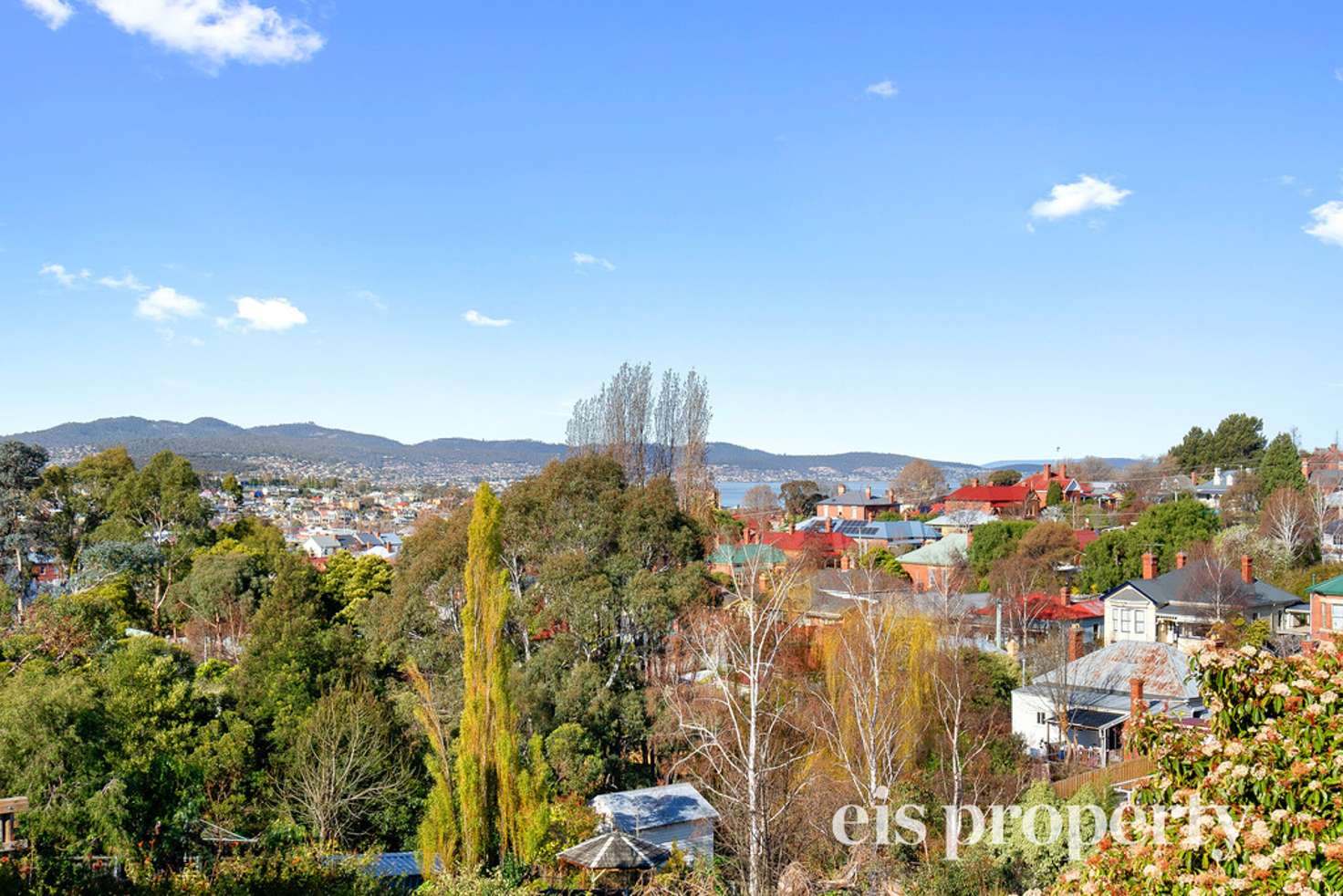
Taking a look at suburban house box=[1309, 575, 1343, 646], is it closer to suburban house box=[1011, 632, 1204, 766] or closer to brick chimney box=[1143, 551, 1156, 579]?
brick chimney box=[1143, 551, 1156, 579]

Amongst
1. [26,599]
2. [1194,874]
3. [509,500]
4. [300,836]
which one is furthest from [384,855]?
[26,599]

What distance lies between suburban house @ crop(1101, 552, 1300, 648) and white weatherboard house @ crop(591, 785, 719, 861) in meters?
16.6

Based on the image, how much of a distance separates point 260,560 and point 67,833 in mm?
14706

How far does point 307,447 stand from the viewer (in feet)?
434

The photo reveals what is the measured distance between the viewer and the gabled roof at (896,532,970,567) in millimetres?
37156

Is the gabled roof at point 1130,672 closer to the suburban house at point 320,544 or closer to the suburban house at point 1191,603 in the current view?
the suburban house at point 1191,603

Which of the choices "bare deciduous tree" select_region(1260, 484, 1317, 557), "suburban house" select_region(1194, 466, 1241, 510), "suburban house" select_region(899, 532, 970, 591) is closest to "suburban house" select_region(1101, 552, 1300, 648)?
"bare deciduous tree" select_region(1260, 484, 1317, 557)

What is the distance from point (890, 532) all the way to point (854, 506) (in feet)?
41.3

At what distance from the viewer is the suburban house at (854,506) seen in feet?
200

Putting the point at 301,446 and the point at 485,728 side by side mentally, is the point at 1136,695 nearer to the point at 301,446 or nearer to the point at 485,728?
the point at 485,728

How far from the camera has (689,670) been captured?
54.9ft

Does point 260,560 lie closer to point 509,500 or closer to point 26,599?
point 26,599

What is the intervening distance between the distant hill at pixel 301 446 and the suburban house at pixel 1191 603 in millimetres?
73718

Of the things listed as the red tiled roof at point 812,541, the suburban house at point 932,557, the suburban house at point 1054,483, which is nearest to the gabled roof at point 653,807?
the red tiled roof at point 812,541
